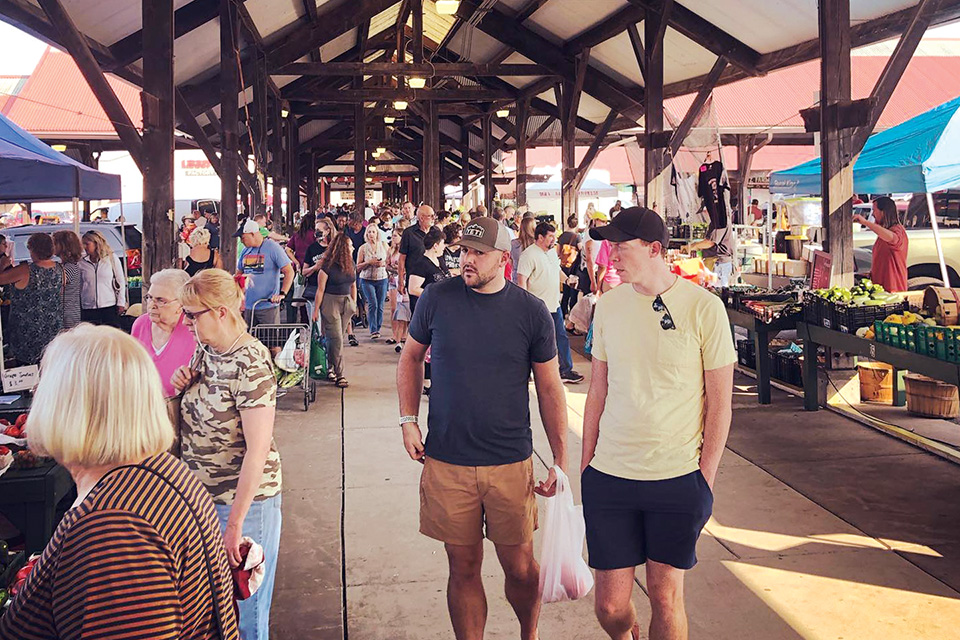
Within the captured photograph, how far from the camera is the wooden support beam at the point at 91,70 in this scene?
766cm

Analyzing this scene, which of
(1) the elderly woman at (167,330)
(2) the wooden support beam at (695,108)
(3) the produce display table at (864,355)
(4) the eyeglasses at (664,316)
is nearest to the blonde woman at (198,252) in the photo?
(1) the elderly woman at (167,330)

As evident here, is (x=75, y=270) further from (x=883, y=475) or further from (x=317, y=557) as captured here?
(x=883, y=475)

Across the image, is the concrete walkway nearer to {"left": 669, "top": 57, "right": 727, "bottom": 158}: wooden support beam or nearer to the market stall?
the market stall

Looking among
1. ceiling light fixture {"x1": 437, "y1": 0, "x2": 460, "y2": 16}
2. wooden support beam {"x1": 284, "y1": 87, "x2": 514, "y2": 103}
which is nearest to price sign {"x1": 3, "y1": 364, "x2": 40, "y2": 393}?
ceiling light fixture {"x1": 437, "y1": 0, "x2": 460, "y2": 16}

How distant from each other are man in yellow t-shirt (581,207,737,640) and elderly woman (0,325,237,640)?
1478 millimetres

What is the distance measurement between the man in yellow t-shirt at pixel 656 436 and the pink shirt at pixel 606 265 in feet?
18.3

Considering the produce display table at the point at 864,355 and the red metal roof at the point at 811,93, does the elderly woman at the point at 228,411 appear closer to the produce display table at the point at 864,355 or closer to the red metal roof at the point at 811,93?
the produce display table at the point at 864,355

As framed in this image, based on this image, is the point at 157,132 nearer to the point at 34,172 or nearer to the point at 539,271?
the point at 34,172

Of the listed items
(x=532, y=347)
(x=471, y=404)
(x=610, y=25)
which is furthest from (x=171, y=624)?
(x=610, y=25)

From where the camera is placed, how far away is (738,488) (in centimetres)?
598

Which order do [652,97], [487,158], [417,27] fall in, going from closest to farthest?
[652,97]
[417,27]
[487,158]

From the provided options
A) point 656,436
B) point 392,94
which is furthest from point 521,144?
point 656,436

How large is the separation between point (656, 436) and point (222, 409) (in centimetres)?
148

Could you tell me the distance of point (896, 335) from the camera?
653 cm
